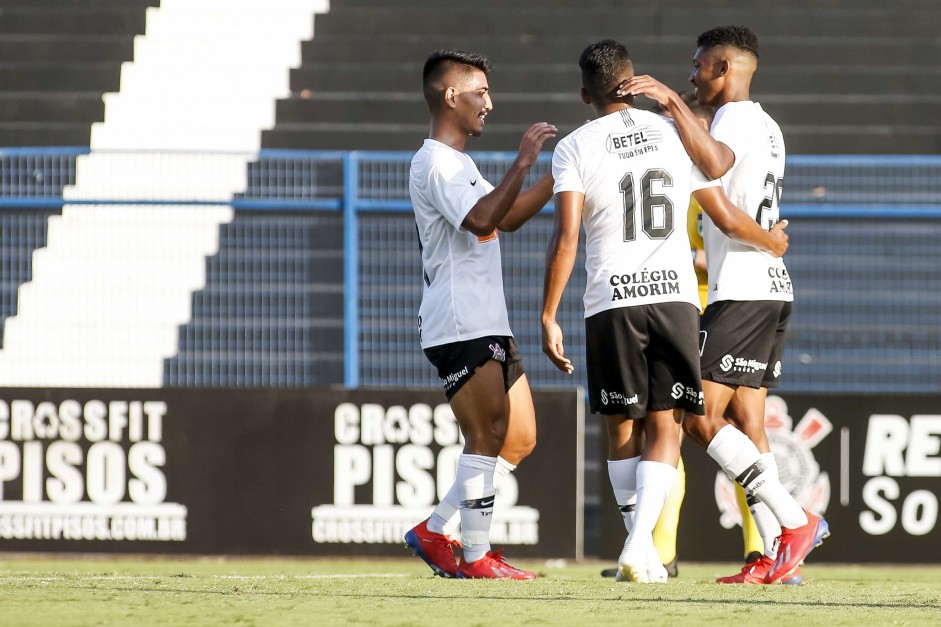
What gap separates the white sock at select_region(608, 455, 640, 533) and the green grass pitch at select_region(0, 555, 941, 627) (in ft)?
0.90

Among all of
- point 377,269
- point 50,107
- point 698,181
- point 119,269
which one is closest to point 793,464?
point 377,269

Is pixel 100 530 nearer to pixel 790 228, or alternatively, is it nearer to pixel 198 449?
pixel 198 449

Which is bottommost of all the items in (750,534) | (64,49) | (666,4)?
(750,534)

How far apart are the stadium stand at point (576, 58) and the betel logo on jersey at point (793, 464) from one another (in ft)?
11.4

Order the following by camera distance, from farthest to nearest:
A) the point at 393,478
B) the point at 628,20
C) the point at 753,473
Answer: the point at 628,20 < the point at 393,478 < the point at 753,473

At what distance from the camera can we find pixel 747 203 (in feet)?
16.7

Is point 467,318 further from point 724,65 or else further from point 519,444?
point 724,65

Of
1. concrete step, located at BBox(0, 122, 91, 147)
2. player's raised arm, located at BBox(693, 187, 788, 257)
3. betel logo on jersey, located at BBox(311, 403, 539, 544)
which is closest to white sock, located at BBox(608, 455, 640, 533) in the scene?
player's raised arm, located at BBox(693, 187, 788, 257)

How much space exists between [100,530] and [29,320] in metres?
1.51

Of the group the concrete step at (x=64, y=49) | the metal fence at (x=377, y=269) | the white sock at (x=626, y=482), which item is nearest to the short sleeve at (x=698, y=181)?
the white sock at (x=626, y=482)

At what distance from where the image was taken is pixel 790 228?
8.74 meters

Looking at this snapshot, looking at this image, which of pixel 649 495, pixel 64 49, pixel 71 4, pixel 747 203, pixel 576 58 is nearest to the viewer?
pixel 649 495

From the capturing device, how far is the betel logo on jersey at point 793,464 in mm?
7312

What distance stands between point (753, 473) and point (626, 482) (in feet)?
1.44
